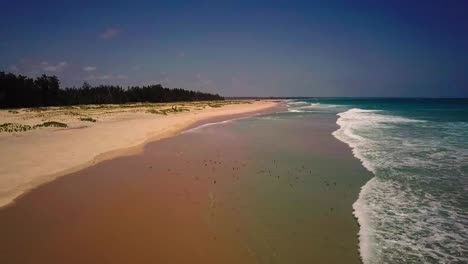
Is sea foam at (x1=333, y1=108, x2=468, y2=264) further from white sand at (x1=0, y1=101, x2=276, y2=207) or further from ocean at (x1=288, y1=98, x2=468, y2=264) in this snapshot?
white sand at (x1=0, y1=101, x2=276, y2=207)

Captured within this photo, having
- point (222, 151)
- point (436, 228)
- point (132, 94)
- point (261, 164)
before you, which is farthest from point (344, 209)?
point (132, 94)

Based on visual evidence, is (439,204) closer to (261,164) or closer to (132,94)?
(261,164)

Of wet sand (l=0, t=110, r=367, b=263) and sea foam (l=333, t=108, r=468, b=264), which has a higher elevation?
wet sand (l=0, t=110, r=367, b=263)

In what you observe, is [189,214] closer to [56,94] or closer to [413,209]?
[413,209]

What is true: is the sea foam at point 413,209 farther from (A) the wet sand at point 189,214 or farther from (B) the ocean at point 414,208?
(A) the wet sand at point 189,214

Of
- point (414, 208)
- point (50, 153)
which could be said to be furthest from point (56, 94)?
point (414, 208)

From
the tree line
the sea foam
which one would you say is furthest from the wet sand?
the tree line

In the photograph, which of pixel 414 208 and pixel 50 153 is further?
pixel 50 153
